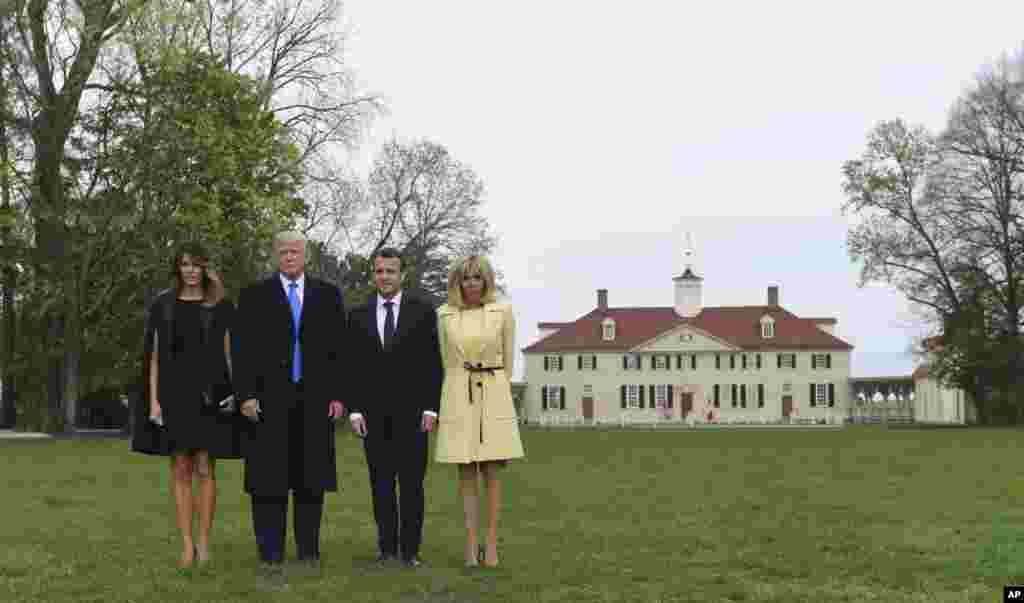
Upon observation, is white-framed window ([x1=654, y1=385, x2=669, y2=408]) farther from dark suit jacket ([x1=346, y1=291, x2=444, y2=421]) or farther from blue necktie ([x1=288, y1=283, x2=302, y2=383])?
blue necktie ([x1=288, y1=283, x2=302, y2=383])

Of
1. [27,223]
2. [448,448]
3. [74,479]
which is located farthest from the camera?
[27,223]

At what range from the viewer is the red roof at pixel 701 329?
109 metres

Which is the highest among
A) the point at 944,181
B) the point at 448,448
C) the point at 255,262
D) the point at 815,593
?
the point at 944,181

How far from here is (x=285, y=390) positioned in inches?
401

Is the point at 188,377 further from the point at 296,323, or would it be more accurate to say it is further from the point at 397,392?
the point at 397,392

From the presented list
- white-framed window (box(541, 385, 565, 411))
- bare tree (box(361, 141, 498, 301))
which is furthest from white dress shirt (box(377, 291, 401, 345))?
white-framed window (box(541, 385, 565, 411))

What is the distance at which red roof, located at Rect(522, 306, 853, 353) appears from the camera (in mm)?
109250

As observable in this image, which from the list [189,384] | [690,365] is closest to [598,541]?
[189,384]

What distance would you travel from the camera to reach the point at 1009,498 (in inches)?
664

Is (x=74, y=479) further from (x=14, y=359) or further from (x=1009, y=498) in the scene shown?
(x=14, y=359)

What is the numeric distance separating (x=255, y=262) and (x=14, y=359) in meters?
7.09

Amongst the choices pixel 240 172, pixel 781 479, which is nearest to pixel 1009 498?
pixel 781 479

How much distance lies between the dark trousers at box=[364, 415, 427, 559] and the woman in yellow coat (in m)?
0.22

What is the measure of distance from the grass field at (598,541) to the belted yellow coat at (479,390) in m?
0.84
